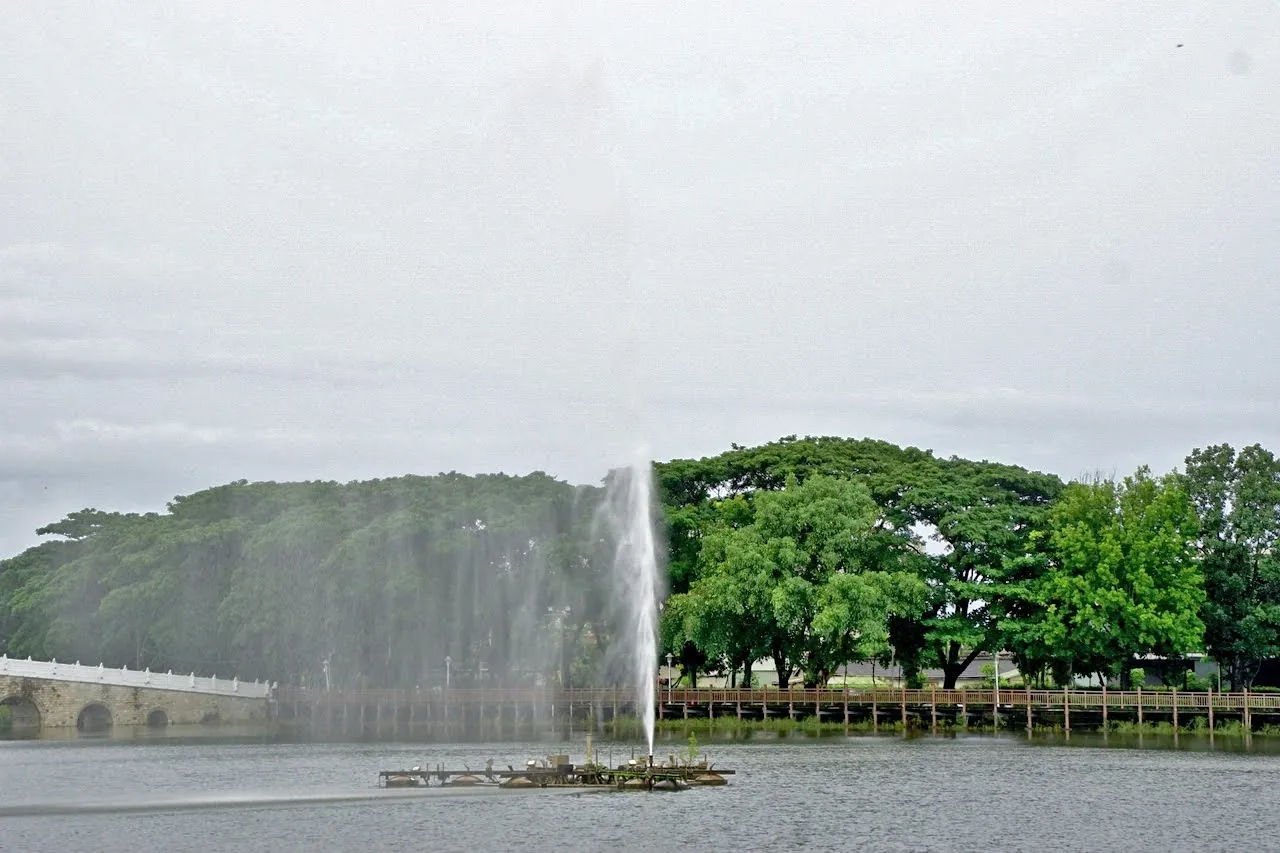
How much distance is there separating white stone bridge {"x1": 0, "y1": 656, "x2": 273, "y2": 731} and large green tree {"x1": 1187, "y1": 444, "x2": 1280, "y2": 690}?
211 feet

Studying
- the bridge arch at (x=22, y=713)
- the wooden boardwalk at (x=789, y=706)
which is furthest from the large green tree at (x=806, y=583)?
the bridge arch at (x=22, y=713)

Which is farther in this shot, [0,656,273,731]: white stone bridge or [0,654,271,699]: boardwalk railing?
[0,656,273,731]: white stone bridge

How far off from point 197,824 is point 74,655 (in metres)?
72.1

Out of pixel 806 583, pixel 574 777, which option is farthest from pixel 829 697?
pixel 574 777

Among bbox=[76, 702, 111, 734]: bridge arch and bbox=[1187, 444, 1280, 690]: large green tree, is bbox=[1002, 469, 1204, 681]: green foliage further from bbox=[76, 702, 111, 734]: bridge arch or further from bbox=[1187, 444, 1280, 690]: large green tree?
bbox=[76, 702, 111, 734]: bridge arch

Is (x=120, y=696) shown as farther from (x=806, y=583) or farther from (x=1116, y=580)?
(x=1116, y=580)

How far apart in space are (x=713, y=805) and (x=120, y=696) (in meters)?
61.7

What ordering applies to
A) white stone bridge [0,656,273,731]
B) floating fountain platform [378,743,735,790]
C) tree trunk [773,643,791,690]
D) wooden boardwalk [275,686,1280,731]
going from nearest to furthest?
floating fountain platform [378,743,735,790], wooden boardwalk [275,686,1280,731], white stone bridge [0,656,273,731], tree trunk [773,643,791,690]

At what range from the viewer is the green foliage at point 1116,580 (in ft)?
262

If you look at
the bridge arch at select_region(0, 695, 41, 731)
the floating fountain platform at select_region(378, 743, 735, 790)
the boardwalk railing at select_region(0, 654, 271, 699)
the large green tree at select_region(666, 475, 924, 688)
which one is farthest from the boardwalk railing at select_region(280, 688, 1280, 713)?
the floating fountain platform at select_region(378, 743, 735, 790)

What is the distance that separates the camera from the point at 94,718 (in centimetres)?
10281

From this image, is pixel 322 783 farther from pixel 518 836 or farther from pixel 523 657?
pixel 523 657

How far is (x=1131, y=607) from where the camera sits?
261ft

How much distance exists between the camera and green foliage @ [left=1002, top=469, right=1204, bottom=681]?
262 feet
